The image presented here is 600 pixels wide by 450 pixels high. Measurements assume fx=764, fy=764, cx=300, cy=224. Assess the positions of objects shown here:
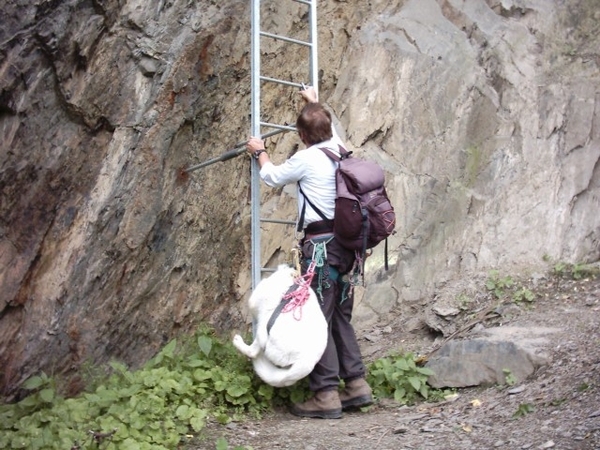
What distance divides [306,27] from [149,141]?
1856 mm

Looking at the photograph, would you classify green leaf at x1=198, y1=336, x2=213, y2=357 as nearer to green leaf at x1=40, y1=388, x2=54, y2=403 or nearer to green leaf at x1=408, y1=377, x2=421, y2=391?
green leaf at x1=40, y1=388, x2=54, y2=403

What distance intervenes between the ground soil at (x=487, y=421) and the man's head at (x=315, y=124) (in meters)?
1.71

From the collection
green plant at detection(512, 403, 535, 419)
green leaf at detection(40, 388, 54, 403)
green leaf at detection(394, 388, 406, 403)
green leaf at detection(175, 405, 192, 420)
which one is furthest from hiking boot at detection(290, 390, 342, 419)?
green leaf at detection(40, 388, 54, 403)

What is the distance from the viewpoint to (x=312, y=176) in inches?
180

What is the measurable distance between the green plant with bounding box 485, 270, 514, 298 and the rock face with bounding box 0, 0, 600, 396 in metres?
0.19

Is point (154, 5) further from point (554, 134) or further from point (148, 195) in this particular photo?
point (554, 134)

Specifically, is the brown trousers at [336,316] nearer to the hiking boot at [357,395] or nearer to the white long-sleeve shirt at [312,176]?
the hiking boot at [357,395]

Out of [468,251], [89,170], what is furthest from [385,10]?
[89,170]

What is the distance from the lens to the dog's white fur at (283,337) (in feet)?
14.1

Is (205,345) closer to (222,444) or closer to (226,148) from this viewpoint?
(222,444)

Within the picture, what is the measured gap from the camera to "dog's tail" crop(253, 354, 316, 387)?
4.32 meters

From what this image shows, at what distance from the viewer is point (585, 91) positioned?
6668 millimetres

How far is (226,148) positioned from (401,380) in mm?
2168

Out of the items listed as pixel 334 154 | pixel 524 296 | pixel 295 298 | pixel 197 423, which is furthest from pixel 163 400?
pixel 524 296
